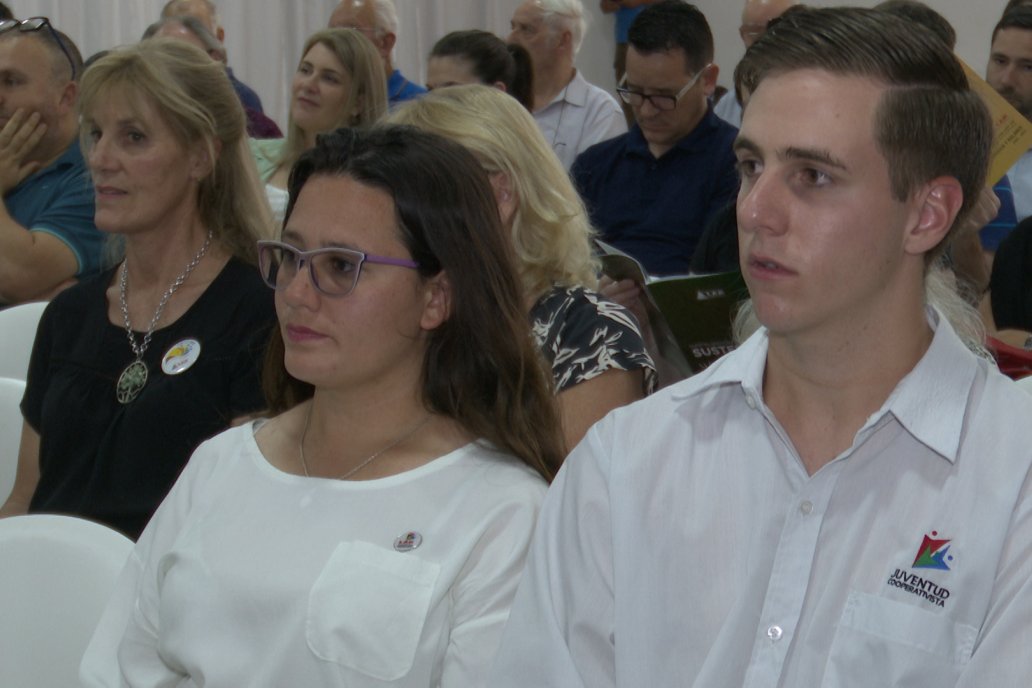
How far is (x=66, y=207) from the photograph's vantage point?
10.8 ft

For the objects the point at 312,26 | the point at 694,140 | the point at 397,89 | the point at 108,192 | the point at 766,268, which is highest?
the point at 766,268

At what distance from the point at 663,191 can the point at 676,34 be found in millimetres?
499

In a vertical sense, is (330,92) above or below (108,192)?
below

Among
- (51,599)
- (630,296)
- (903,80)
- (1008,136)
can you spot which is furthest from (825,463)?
(1008,136)

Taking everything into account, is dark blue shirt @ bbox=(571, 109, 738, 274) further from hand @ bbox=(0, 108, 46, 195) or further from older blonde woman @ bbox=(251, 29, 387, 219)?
hand @ bbox=(0, 108, 46, 195)

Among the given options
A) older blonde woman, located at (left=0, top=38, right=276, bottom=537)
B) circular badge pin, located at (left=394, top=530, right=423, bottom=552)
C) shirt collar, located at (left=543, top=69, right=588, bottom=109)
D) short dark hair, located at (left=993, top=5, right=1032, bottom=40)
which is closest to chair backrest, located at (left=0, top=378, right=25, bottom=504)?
older blonde woman, located at (left=0, top=38, right=276, bottom=537)

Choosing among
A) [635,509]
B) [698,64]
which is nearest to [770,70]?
[635,509]

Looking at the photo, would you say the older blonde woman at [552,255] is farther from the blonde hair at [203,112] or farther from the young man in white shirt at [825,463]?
the young man in white shirt at [825,463]

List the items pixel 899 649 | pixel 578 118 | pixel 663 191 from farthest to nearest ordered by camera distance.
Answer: pixel 578 118, pixel 663 191, pixel 899 649

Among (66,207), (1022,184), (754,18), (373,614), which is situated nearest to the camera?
(373,614)

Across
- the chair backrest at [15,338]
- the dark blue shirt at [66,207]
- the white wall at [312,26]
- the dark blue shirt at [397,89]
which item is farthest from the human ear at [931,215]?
the white wall at [312,26]

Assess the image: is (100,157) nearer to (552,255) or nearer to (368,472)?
(552,255)

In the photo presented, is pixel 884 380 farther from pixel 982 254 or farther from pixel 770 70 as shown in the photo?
pixel 982 254

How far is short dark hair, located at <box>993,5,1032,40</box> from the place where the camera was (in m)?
4.05
